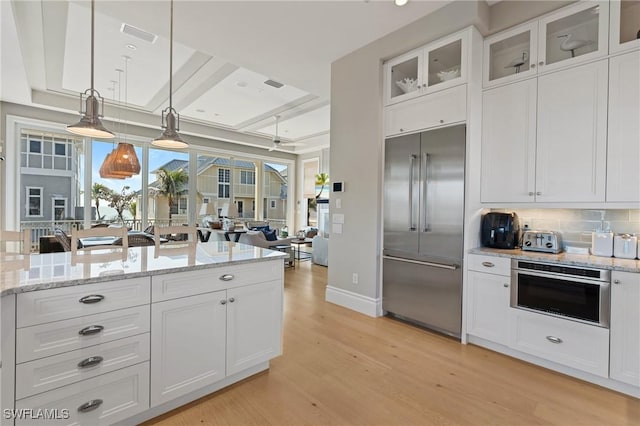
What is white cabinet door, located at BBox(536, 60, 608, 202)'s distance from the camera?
2387 millimetres

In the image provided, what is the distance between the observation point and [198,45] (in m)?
3.52

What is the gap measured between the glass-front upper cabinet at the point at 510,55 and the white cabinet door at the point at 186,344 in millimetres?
3224

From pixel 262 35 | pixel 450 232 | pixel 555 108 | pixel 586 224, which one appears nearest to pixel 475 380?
pixel 450 232

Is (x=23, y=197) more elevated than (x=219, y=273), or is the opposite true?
(x=23, y=197)

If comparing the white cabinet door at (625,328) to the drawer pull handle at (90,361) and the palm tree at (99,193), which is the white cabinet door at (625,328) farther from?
the palm tree at (99,193)

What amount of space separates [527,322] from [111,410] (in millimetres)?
3007

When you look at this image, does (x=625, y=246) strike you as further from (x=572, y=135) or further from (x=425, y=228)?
(x=425, y=228)

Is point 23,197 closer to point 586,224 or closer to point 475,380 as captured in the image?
point 475,380

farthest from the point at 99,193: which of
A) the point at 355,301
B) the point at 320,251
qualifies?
the point at 355,301

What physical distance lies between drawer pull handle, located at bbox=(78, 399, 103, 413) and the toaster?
341cm

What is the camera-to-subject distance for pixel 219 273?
6.39 ft

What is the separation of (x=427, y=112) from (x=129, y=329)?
3169 mm

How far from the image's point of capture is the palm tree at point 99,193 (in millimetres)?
6582

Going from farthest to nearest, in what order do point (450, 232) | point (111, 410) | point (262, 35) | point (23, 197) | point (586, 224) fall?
point (23, 197), point (262, 35), point (450, 232), point (586, 224), point (111, 410)
